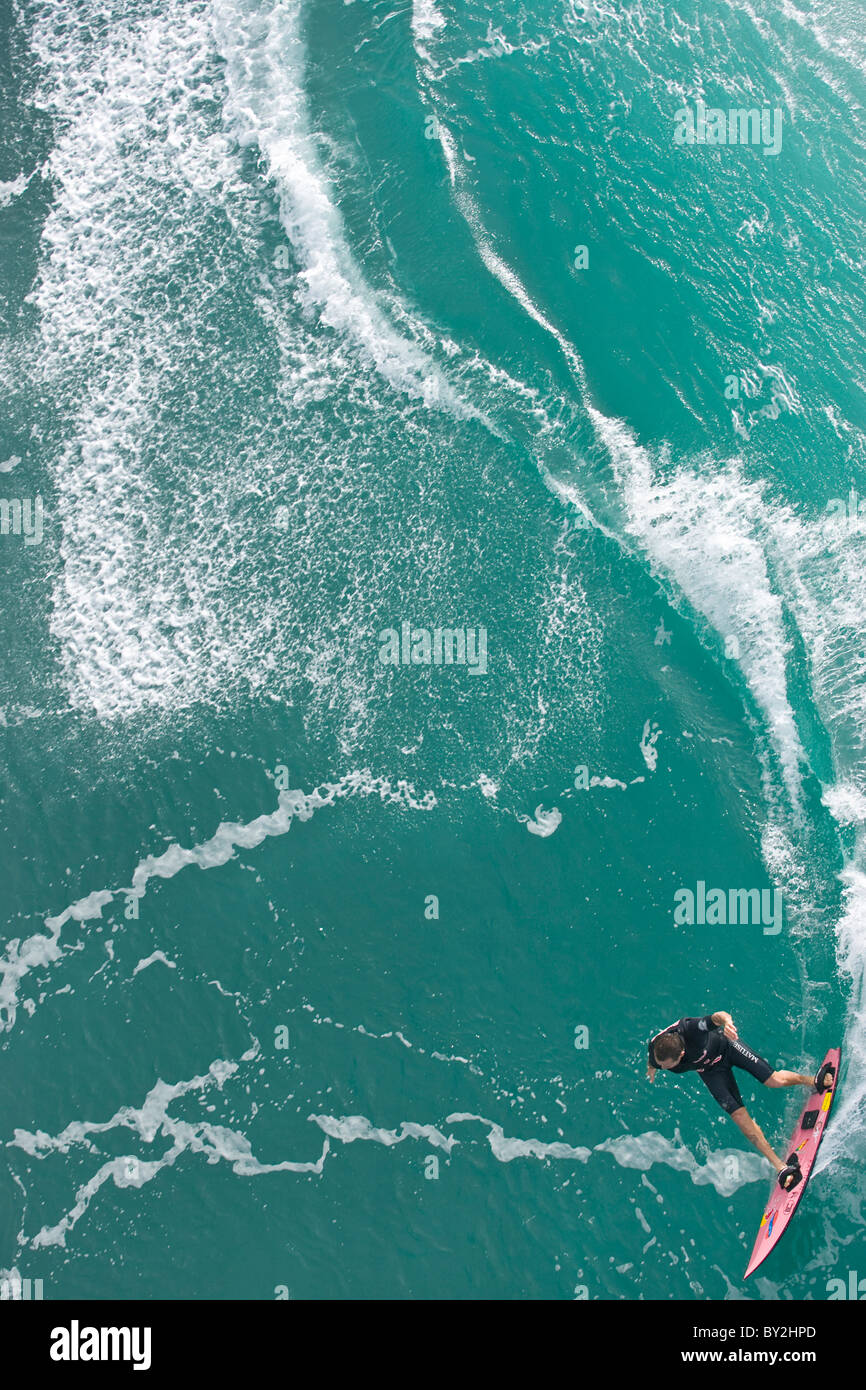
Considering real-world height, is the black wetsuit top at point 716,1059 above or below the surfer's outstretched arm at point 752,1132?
above

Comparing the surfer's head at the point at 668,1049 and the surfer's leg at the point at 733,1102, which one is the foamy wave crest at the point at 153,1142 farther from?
the surfer's leg at the point at 733,1102

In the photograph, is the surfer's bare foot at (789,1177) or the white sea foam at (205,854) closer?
the surfer's bare foot at (789,1177)

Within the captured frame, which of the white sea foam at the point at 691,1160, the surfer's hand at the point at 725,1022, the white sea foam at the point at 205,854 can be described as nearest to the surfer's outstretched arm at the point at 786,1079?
the surfer's hand at the point at 725,1022

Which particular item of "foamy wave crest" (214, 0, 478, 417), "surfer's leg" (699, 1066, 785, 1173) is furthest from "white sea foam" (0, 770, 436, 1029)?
"foamy wave crest" (214, 0, 478, 417)

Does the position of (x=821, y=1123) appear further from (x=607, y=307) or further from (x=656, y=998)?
(x=607, y=307)

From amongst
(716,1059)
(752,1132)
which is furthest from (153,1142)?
(752,1132)

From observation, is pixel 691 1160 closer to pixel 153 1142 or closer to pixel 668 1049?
pixel 668 1049
